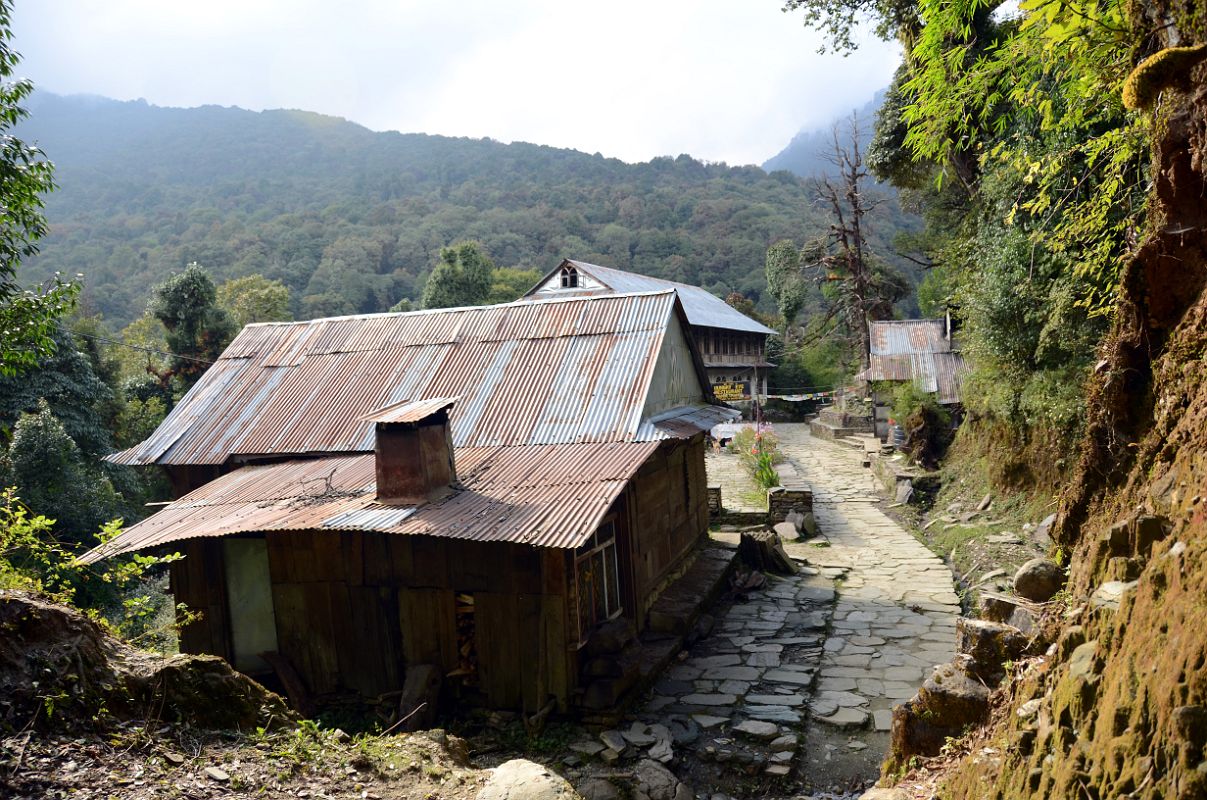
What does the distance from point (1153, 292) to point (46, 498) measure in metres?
24.4

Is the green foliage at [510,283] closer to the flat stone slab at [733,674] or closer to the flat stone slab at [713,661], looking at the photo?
the flat stone slab at [713,661]

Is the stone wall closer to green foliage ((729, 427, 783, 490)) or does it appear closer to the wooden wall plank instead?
green foliage ((729, 427, 783, 490))

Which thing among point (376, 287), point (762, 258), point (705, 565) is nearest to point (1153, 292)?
point (705, 565)

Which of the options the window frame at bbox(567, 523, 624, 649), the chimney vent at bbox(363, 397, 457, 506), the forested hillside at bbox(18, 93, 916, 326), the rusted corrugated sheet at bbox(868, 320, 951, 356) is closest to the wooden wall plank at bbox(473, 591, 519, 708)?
the window frame at bbox(567, 523, 624, 649)

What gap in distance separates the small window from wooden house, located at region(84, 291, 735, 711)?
0.04 meters

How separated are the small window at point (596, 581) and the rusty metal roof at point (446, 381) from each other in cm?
172

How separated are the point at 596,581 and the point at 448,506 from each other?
242 centimetres

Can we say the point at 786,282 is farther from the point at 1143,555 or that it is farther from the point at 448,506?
the point at 1143,555

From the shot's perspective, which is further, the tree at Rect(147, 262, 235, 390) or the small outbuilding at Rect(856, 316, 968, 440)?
the tree at Rect(147, 262, 235, 390)

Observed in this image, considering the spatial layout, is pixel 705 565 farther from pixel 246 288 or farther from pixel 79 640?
pixel 246 288

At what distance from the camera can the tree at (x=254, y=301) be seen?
1657 inches

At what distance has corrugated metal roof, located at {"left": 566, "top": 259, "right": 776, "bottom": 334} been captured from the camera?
121 feet

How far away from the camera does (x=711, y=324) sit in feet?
123

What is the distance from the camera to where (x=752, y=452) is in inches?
910
